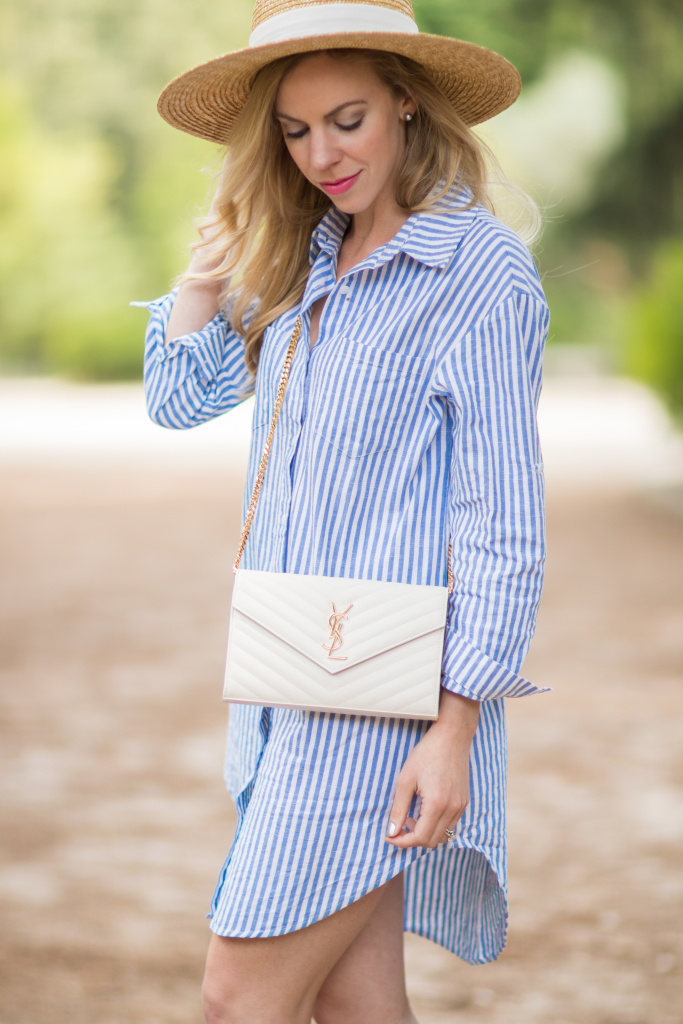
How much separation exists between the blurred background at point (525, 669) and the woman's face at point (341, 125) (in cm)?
44

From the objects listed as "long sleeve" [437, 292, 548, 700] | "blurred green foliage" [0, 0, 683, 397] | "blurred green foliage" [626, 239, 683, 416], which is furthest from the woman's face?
"blurred green foliage" [0, 0, 683, 397]

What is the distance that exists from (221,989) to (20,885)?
2143 millimetres

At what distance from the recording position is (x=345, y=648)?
1.61 meters

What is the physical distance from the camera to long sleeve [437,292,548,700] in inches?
62.4

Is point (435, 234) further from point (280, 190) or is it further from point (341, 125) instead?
point (280, 190)

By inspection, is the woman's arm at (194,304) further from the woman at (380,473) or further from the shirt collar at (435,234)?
the shirt collar at (435,234)

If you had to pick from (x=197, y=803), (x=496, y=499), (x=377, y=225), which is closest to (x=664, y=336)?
(x=197, y=803)

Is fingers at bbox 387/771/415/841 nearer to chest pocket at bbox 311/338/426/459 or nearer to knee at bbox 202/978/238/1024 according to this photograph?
knee at bbox 202/978/238/1024

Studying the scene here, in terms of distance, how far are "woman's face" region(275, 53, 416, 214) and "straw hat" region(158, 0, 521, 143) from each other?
0.04 meters

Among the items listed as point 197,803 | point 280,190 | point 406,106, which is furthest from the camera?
point 197,803

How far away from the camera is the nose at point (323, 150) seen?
1700 mm

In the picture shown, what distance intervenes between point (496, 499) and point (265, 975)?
72cm

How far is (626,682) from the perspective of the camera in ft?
19.2

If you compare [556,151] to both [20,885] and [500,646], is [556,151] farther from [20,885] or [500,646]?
[500,646]
